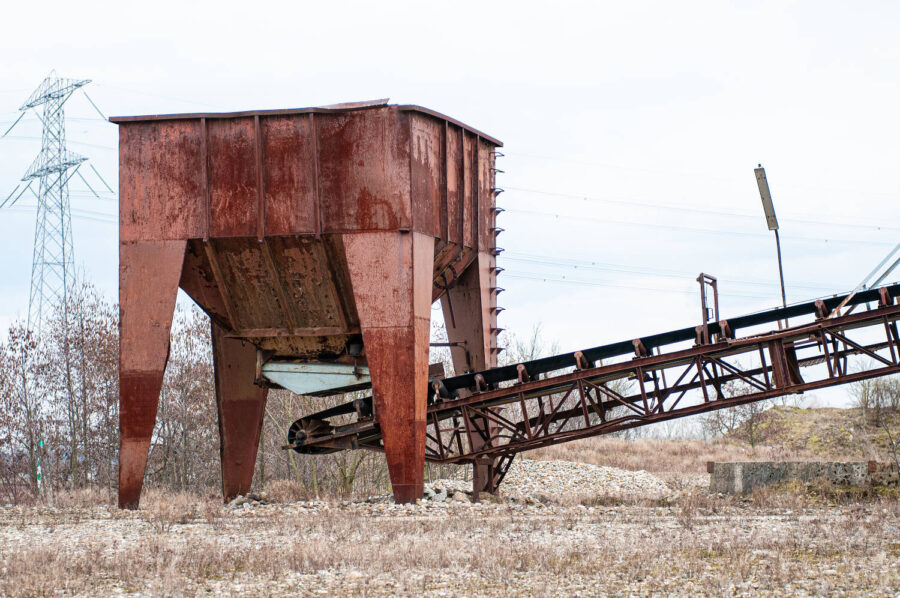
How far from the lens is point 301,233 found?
1550cm

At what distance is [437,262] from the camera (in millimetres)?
17000

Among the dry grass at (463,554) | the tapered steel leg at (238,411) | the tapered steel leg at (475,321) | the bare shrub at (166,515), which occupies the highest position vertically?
the tapered steel leg at (475,321)

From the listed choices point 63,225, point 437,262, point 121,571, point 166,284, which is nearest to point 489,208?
point 437,262

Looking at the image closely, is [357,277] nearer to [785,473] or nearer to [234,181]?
[234,181]

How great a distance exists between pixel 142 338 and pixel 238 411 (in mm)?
3922

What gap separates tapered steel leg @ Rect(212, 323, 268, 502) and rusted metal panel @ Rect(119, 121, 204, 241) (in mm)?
3822

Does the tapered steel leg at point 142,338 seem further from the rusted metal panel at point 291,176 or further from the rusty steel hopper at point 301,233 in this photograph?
the rusted metal panel at point 291,176

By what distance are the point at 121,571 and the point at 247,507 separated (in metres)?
8.01

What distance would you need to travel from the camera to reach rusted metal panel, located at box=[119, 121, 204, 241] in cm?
1582

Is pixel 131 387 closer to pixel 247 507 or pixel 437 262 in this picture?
pixel 247 507

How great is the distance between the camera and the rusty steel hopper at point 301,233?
598 inches

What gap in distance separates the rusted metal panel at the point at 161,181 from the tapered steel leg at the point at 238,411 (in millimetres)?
3822

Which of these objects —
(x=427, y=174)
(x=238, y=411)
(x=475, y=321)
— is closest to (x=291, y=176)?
(x=427, y=174)

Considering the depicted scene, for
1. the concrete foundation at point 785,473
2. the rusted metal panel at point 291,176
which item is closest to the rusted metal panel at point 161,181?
the rusted metal panel at point 291,176
